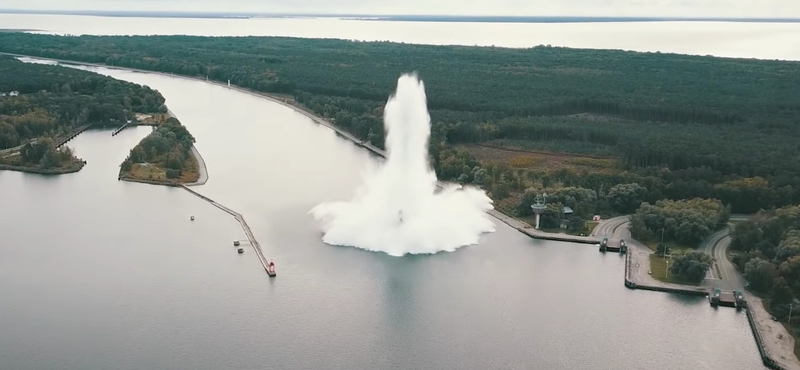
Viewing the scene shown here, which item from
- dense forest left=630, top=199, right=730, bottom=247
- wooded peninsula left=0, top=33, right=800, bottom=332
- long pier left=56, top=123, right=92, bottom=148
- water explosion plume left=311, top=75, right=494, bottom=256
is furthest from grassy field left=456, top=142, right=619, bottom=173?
long pier left=56, top=123, right=92, bottom=148

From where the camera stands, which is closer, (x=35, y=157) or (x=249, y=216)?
(x=249, y=216)

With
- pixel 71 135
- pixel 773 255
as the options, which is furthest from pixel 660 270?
pixel 71 135

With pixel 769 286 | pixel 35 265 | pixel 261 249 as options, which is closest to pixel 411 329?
pixel 261 249

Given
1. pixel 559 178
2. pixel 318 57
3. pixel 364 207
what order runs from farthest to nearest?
pixel 318 57, pixel 559 178, pixel 364 207

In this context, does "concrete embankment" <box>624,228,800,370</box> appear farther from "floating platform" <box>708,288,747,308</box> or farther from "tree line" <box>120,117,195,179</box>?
"tree line" <box>120,117,195,179</box>

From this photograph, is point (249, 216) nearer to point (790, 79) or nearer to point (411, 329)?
point (411, 329)

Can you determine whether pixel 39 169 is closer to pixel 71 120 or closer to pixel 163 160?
pixel 163 160

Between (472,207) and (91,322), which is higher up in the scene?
(472,207)
